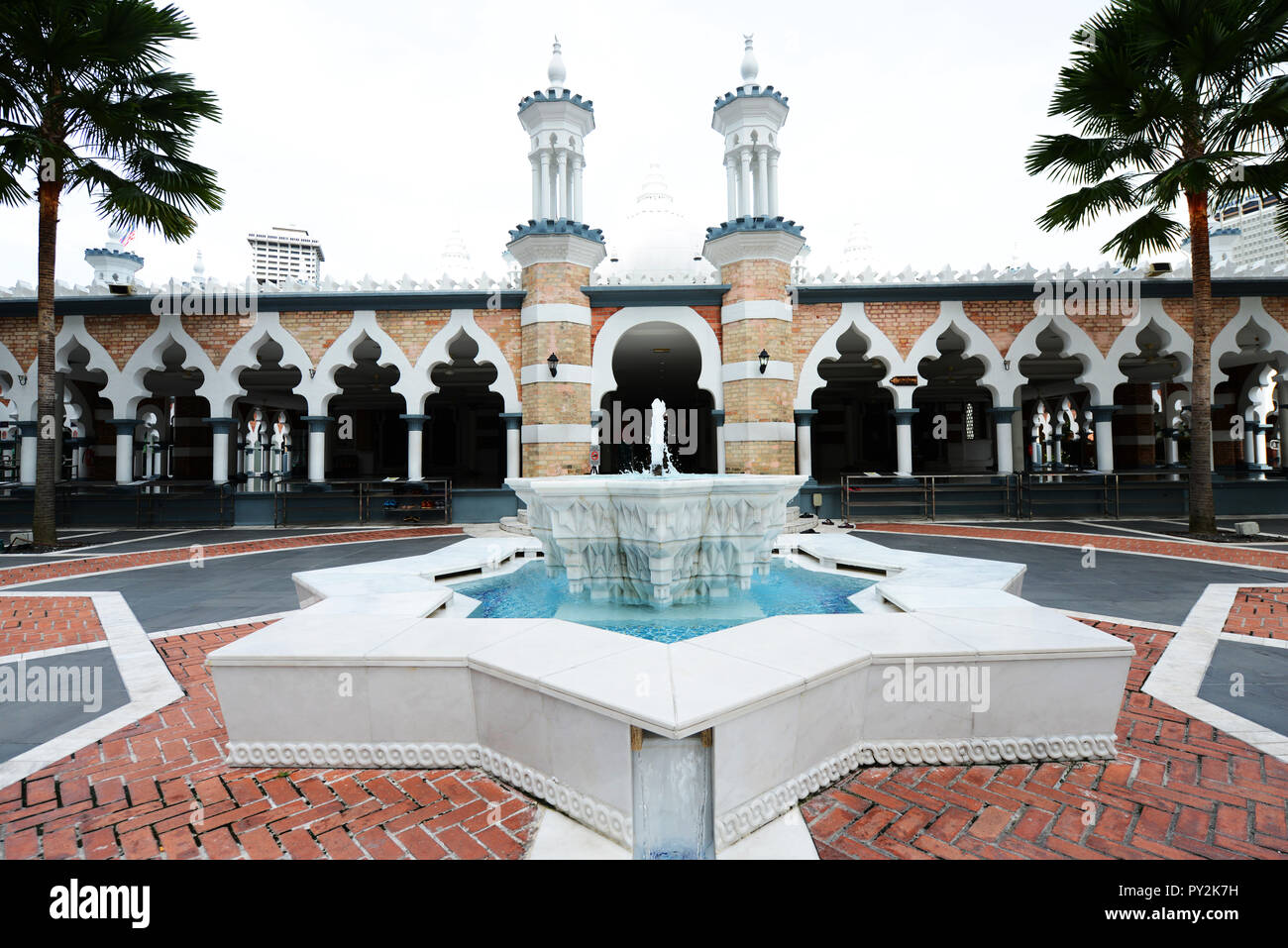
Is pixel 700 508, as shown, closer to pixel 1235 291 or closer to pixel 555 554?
pixel 555 554

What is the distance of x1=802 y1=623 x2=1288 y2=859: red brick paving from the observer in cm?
221

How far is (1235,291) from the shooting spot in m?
14.3

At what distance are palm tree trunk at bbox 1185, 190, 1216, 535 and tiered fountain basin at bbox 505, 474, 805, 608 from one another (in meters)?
11.0

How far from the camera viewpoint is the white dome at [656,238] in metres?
21.4

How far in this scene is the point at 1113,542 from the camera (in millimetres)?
10242

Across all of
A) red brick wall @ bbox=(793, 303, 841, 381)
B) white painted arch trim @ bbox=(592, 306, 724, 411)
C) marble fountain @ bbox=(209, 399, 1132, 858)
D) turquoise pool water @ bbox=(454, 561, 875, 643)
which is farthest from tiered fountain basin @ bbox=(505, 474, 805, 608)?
red brick wall @ bbox=(793, 303, 841, 381)

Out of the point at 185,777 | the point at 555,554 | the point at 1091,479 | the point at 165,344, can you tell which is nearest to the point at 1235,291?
the point at 1091,479

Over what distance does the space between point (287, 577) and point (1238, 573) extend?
12699 millimetres

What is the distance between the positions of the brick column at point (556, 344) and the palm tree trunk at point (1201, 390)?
12.3m

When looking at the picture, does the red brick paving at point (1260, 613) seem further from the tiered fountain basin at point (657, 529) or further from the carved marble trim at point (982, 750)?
the tiered fountain basin at point (657, 529)
